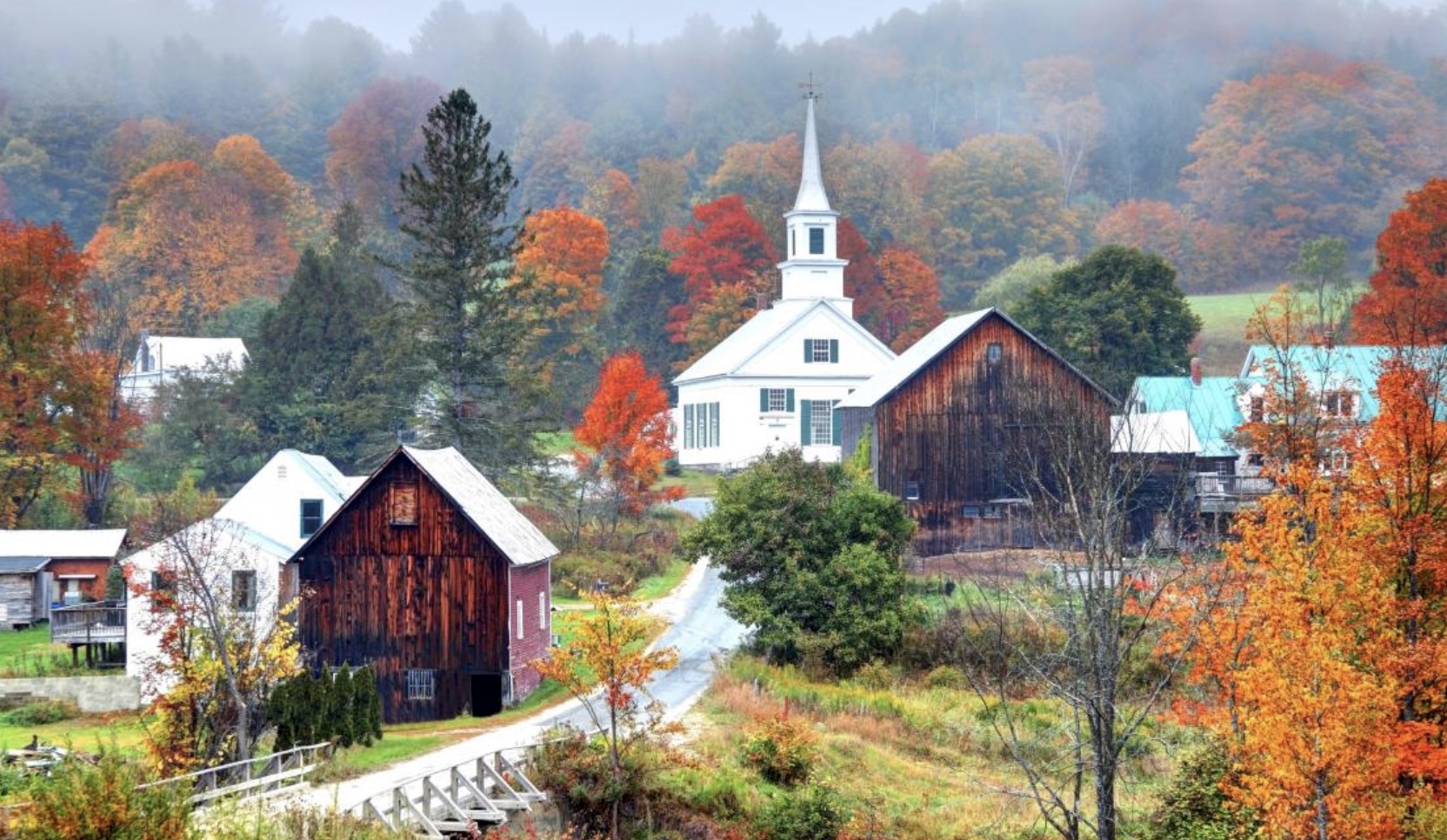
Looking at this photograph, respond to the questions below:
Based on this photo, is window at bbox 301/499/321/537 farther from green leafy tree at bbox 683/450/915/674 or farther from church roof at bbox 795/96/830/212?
church roof at bbox 795/96/830/212

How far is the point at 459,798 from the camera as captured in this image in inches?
1145

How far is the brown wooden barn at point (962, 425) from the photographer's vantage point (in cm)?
5562

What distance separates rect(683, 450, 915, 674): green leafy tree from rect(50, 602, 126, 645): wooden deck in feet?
45.4

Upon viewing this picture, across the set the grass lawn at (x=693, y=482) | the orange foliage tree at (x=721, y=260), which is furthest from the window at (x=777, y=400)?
the orange foliage tree at (x=721, y=260)

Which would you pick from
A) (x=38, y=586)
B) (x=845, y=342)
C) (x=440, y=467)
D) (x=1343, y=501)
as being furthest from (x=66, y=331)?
(x=1343, y=501)

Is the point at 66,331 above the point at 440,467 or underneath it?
above

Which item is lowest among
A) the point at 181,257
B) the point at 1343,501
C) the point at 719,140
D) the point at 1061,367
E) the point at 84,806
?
the point at 84,806

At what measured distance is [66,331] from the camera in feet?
195

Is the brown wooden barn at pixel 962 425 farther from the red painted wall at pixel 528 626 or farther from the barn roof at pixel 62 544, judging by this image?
the barn roof at pixel 62 544

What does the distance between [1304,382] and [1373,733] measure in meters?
17.4

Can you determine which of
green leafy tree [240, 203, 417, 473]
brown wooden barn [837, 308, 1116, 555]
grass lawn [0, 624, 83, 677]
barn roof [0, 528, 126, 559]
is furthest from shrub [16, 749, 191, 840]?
green leafy tree [240, 203, 417, 473]

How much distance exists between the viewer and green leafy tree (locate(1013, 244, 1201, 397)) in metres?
66.1

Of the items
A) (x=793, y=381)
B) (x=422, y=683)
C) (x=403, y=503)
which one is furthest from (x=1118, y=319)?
(x=422, y=683)

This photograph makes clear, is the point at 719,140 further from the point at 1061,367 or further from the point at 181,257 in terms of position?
the point at 1061,367
